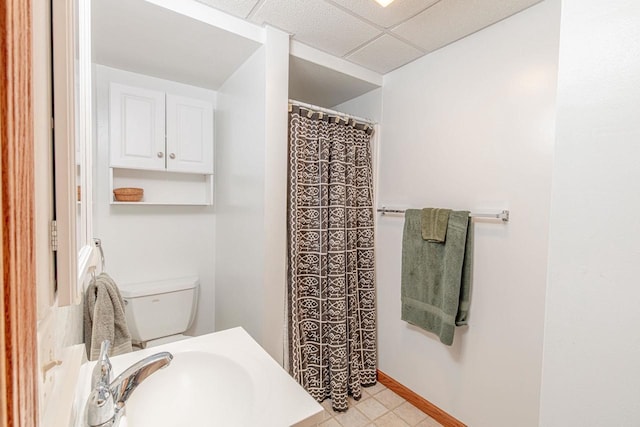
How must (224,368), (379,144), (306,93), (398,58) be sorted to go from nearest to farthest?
(224,368)
(398,58)
(379,144)
(306,93)

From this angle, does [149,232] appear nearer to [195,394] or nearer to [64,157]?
[195,394]

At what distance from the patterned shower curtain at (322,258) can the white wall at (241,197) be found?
20cm

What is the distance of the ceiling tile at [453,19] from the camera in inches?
50.8

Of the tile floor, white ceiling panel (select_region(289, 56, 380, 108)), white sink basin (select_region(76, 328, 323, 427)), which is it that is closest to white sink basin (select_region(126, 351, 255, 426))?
white sink basin (select_region(76, 328, 323, 427))

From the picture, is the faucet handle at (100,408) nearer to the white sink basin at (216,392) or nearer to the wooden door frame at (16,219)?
the white sink basin at (216,392)

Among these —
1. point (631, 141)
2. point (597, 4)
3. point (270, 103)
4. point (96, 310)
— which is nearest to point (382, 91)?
point (270, 103)

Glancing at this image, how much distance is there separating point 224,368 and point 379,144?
5.58 ft

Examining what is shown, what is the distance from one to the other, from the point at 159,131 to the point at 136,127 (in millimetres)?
124

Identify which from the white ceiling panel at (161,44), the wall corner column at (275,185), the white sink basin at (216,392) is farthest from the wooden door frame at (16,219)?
the white ceiling panel at (161,44)

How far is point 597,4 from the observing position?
0.63m

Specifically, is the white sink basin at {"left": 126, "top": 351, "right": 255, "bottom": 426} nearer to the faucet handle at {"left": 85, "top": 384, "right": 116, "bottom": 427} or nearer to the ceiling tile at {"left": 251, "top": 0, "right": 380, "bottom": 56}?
the faucet handle at {"left": 85, "top": 384, "right": 116, "bottom": 427}

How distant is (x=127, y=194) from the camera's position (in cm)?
176

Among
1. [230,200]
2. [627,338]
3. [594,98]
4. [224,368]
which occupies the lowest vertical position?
[224,368]

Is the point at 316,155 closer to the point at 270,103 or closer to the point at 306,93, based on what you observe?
the point at 270,103
